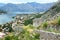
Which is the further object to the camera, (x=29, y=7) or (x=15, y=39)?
(x=29, y=7)

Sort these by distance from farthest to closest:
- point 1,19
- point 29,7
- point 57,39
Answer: point 29,7, point 1,19, point 57,39

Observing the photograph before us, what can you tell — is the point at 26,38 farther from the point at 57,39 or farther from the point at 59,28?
the point at 57,39

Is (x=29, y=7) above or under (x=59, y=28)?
under

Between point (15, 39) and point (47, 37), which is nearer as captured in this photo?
point (47, 37)

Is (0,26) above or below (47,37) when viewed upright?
below

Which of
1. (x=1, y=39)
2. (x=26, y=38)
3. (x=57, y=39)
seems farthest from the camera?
(x=1, y=39)

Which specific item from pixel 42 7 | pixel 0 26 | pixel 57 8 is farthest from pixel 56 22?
pixel 42 7

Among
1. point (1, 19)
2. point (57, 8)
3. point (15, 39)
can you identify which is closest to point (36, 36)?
point (15, 39)

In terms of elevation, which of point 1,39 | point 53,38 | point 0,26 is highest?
point 53,38

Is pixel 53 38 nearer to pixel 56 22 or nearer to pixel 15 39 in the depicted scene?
pixel 56 22

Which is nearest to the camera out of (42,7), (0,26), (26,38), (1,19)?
(26,38)
